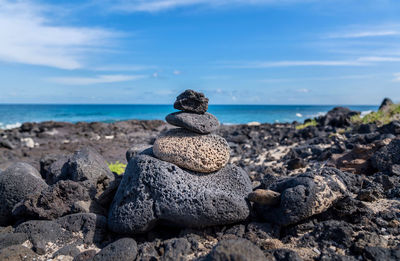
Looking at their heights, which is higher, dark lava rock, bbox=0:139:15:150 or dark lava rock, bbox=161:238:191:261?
dark lava rock, bbox=161:238:191:261

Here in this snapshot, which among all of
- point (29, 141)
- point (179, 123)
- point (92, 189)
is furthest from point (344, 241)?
point (29, 141)

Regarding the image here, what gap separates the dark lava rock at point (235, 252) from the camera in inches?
130

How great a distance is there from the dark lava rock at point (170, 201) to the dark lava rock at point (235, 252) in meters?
1.25

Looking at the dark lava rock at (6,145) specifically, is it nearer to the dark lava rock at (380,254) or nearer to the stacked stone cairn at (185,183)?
the stacked stone cairn at (185,183)

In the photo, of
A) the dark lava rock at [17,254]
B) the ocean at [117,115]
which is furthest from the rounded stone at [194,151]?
the ocean at [117,115]

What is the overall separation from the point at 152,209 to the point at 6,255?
2.01 meters

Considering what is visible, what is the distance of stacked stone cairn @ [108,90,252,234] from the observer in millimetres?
4762

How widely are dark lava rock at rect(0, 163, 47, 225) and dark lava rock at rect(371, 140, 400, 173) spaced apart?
7.01 metres

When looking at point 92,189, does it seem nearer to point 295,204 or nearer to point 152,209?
point 152,209

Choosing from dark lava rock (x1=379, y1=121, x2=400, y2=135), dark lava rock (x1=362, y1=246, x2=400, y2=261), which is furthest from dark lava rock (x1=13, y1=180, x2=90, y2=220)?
dark lava rock (x1=379, y1=121, x2=400, y2=135)

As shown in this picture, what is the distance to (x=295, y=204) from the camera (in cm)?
462

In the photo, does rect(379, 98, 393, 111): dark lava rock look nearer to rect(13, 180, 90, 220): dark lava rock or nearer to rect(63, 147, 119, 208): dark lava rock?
rect(63, 147, 119, 208): dark lava rock

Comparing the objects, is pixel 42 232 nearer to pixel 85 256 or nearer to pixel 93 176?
pixel 85 256

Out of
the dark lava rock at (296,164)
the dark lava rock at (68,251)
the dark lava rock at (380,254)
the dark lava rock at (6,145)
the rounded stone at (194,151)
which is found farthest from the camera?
the dark lava rock at (6,145)
